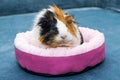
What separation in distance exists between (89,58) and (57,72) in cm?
21

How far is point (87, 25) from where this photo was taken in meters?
2.66

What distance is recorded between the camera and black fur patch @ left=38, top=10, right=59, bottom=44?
57.7 inches

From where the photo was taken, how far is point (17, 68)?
175 cm

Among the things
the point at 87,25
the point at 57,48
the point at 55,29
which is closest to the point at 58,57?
the point at 57,48

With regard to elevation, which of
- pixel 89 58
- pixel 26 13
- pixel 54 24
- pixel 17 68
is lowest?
pixel 26 13

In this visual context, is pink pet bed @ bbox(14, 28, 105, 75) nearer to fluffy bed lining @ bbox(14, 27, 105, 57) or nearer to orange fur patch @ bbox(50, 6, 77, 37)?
fluffy bed lining @ bbox(14, 27, 105, 57)

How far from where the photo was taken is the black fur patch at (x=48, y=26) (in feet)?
4.81

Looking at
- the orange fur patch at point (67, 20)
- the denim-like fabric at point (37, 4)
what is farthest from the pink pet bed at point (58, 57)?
the denim-like fabric at point (37, 4)

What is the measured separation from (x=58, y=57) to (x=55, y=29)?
0.55 ft

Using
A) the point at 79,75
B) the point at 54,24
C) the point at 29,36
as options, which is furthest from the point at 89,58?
the point at 29,36

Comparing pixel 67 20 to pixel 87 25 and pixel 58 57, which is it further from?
pixel 87 25

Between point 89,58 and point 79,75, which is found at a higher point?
point 89,58

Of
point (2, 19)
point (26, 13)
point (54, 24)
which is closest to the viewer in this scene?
point (54, 24)

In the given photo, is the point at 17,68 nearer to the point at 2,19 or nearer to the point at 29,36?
the point at 29,36
